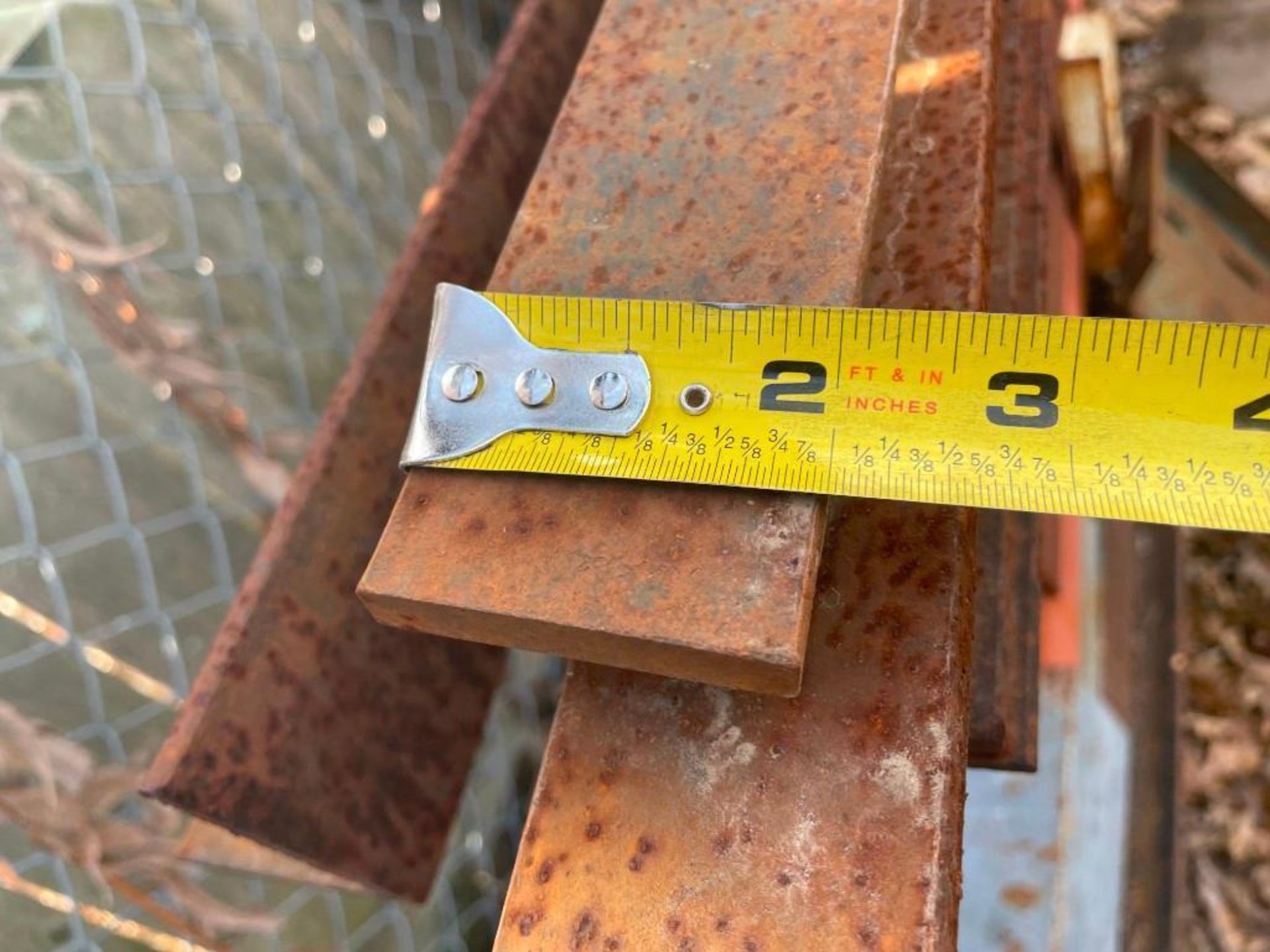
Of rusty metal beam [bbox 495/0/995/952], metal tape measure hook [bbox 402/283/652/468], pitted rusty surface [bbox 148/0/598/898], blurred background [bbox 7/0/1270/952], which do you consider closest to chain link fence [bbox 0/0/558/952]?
blurred background [bbox 7/0/1270/952]

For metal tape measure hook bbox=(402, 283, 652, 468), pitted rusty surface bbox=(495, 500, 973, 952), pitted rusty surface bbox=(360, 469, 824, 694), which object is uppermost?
metal tape measure hook bbox=(402, 283, 652, 468)

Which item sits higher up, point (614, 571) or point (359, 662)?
point (614, 571)

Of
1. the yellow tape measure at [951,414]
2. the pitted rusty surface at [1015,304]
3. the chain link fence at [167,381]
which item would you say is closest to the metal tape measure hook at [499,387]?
the yellow tape measure at [951,414]

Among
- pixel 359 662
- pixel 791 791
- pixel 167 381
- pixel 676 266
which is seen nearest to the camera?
pixel 791 791

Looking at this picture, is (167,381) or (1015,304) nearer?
(1015,304)

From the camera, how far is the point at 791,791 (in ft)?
1.99

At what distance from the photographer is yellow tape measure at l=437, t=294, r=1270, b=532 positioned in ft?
1.96

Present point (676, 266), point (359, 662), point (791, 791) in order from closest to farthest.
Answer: point (791, 791), point (676, 266), point (359, 662)

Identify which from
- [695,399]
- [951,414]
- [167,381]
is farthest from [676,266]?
[167,381]

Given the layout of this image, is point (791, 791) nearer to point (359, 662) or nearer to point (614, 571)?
point (614, 571)

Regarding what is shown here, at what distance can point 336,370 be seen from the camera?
5.47ft

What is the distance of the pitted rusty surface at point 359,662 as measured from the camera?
86 centimetres

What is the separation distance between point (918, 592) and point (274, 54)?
145 cm

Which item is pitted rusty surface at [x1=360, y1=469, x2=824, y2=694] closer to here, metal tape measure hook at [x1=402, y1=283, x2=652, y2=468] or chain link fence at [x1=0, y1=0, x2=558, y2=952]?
metal tape measure hook at [x1=402, y1=283, x2=652, y2=468]
